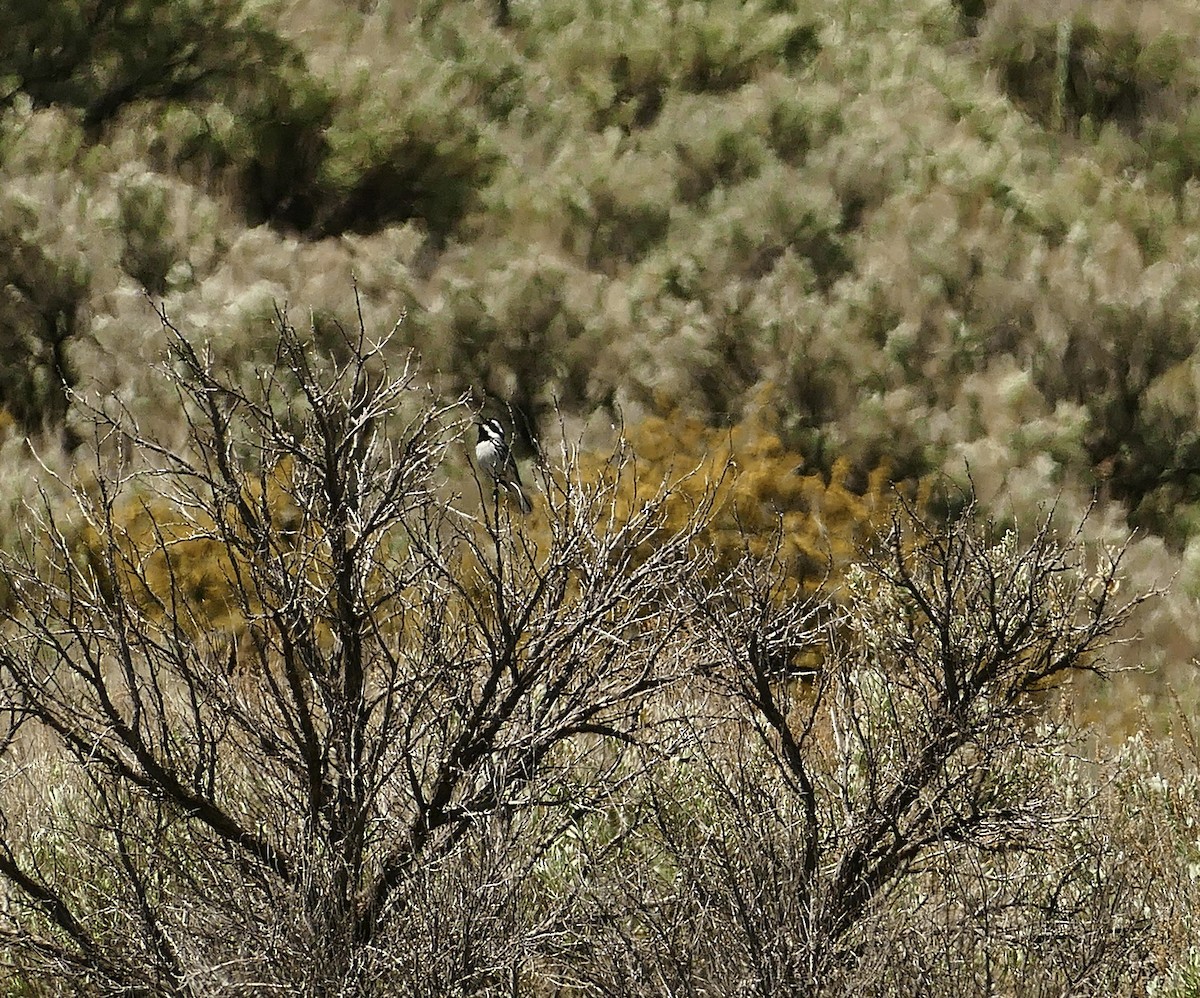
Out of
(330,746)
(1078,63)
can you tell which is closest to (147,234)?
(1078,63)

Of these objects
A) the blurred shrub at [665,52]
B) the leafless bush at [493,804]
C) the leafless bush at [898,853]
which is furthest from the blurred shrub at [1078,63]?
the leafless bush at [493,804]

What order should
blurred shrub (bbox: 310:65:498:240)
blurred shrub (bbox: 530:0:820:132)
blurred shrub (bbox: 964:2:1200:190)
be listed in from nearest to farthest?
blurred shrub (bbox: 964:2:1200:190) → blurred shrub (bbox: 310:65:498:240) → blurred shrub (bbox: 530:0:820:132)

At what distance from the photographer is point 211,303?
487 inches

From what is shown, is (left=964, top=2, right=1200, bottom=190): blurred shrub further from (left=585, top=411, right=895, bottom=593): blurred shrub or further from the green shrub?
the green shrub

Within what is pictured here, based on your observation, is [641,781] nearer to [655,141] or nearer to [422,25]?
[655,141]

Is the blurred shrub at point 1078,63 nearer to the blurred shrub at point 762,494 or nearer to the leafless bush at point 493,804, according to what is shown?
the blurred shrub at point 762,494

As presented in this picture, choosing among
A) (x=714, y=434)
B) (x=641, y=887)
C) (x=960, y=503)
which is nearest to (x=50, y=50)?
(x=714, y=434)

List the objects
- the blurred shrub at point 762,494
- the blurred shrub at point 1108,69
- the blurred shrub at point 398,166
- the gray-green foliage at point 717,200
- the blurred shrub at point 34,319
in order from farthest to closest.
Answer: the blurred shrub at point 398,166, the blurred shrub at point 1108,69, the blurred shrub at point 34,319, the gray-green foliage at point 717,200, the blurred shrub at point 762,494

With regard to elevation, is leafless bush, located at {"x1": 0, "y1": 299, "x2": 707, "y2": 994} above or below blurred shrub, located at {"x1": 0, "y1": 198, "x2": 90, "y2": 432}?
below

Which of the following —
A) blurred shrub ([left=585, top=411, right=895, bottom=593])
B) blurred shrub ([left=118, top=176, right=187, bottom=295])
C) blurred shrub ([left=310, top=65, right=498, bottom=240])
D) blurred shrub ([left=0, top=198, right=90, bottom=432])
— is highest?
blurred shrub ([left=310, top=65, right=498, bottom=240])

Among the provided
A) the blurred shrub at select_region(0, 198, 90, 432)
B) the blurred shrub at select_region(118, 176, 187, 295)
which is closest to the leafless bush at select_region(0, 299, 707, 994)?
the blurred shrub at select_region(0, 198, 90, 432)

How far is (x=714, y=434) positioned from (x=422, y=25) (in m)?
8.55

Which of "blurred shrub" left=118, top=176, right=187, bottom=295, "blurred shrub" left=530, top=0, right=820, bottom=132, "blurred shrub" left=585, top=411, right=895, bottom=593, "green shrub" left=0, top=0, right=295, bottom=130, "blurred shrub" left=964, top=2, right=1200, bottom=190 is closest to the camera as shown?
"blurred shrub" left=585, top=411, right=895, bottom=593

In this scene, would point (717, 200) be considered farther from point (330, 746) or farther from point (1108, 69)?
point (330, 746)
